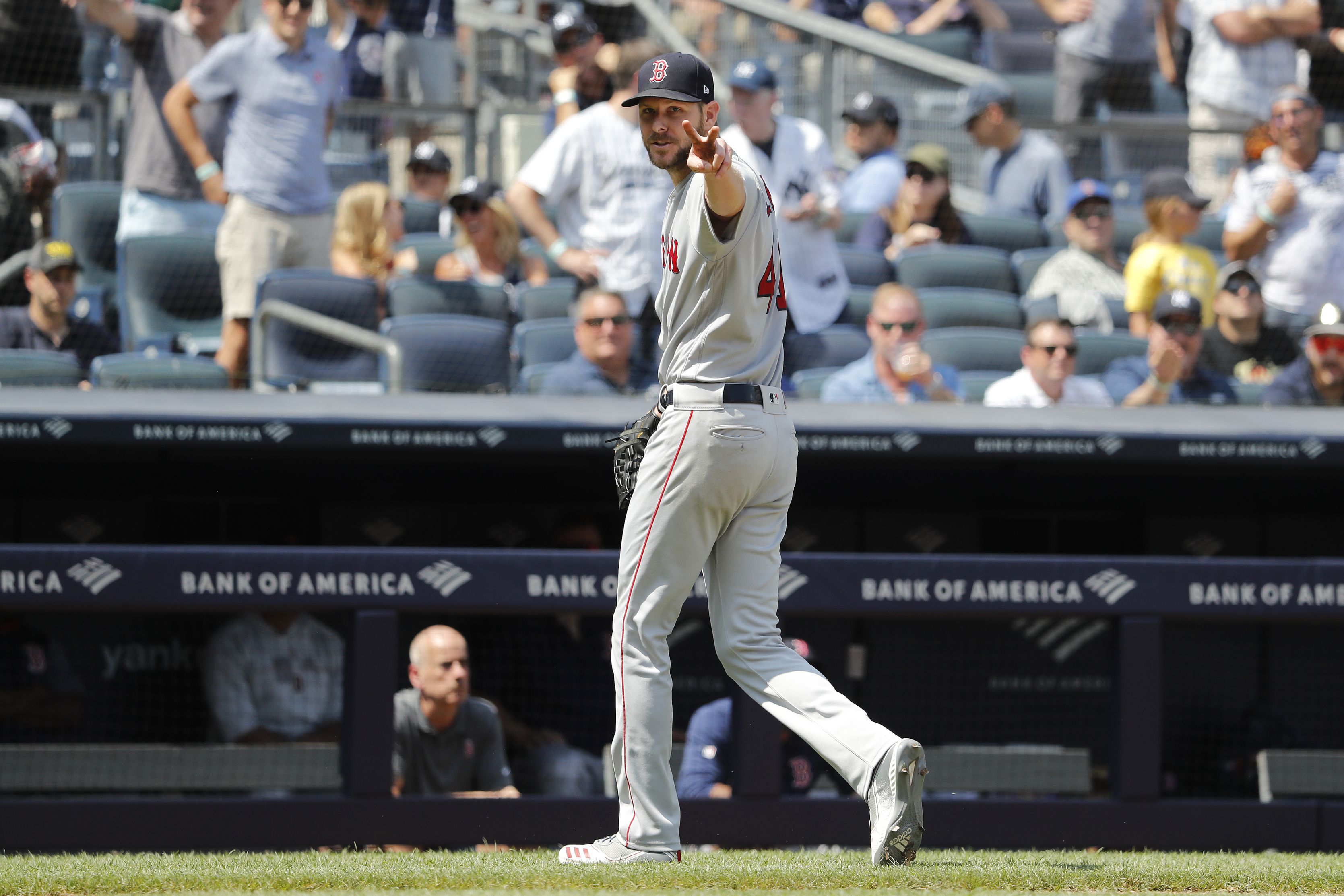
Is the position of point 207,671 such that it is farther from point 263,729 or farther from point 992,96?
point 992,96

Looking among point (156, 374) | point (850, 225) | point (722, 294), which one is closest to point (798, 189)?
point (850, 225)

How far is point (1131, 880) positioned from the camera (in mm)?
3207

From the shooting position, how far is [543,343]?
6.11m

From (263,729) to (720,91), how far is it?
551cm

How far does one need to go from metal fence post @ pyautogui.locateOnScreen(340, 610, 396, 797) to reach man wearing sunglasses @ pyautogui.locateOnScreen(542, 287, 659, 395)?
5.25 feet

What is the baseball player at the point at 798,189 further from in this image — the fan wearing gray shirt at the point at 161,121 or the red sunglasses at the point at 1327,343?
the fan wearing gray shirt at the point at 161,121

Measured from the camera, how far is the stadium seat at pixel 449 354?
5820mm

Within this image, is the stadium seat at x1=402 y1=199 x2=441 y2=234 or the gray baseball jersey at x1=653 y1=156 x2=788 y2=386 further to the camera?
the stadium seat at x1=402 y1=199 x2=441 y2=234

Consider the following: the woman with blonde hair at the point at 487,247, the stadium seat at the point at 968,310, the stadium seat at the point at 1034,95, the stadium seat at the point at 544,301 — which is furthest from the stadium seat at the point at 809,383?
the stadium seat at the point at 1034,95

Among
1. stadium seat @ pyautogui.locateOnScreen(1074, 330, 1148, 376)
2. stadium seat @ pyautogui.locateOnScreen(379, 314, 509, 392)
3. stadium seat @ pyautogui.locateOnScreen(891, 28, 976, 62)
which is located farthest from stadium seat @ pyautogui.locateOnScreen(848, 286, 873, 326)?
stadium seat @ pyautogui.locateOnScreen(891, 28, 976, 62)

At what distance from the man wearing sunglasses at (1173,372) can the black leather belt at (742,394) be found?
3.06 metres

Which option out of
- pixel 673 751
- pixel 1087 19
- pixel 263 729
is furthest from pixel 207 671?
pixel 1087 19

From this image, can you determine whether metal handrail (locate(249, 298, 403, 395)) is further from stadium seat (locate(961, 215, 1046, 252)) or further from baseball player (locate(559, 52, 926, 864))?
stadium seat (locate(961, 215, 1046, 252))

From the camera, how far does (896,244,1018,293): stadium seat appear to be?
7188 mm
